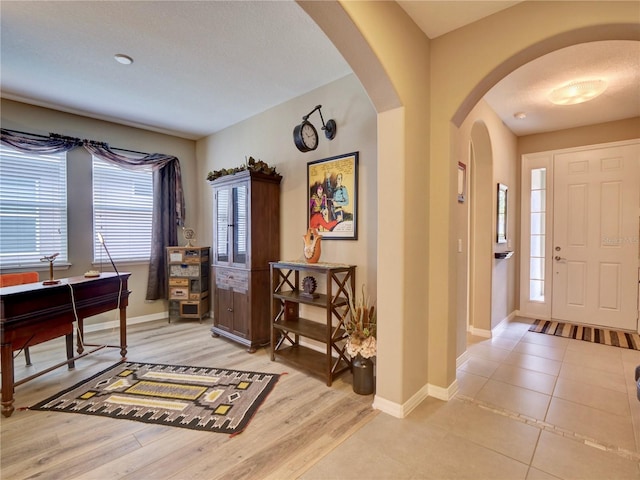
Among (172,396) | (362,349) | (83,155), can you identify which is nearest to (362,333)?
(362,349)

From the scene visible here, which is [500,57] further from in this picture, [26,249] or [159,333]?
[26,249]

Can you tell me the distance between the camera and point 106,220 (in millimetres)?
4168

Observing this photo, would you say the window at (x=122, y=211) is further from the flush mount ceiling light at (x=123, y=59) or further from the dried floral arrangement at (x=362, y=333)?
the dried floral arrangement at (x=362, y=333)

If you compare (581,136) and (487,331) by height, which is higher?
(581,136)

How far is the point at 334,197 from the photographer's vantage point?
310cm

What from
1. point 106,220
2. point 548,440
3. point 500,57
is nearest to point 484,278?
point 548,440

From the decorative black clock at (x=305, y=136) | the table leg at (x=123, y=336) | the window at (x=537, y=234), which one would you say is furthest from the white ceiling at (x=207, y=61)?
the table leg at (x=123, y=336)

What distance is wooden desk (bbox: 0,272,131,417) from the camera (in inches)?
85.6

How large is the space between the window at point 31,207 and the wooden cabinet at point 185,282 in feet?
4.06

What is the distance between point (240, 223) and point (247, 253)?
370 mm

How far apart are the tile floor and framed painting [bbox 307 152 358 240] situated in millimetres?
1581

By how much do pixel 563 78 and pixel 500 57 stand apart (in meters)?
1.46

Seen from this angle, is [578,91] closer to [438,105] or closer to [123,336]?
[438,105]

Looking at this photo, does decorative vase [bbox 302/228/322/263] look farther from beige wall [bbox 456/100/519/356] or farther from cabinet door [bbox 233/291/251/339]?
beige wall [bbox 456/100/519/356]
